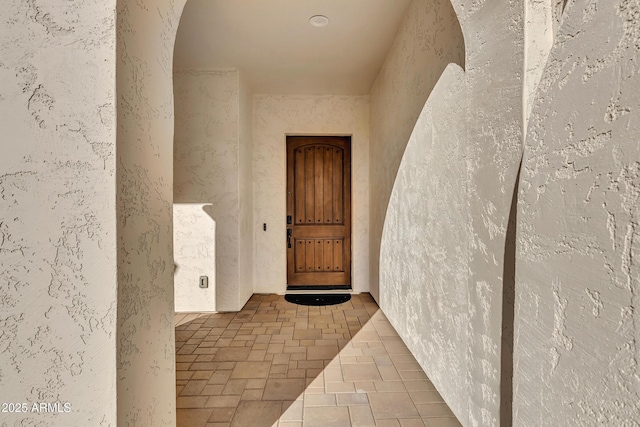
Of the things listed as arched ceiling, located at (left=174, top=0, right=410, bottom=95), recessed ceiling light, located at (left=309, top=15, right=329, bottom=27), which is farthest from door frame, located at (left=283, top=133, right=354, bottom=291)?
recessed ceiling light, located at (left=309, top=15, right=329, bottom=27)

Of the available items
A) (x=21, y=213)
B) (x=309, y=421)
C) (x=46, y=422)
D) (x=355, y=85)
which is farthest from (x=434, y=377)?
(x=355, y=85)

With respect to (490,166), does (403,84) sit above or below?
Result: above

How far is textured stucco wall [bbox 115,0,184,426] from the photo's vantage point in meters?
1.08

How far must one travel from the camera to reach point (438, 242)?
2227 millimetres

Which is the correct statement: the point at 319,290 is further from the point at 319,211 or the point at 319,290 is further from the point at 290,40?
the point at 290,40

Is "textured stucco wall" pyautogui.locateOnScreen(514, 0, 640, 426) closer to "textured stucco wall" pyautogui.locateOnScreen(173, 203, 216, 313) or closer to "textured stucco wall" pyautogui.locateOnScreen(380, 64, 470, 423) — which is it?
"textured stucco wall" pyautogui.locateOnScreen(380, 64, 470, 423)

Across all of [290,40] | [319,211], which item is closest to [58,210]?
[290,40]

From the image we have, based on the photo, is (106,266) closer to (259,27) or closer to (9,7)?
(9,7)

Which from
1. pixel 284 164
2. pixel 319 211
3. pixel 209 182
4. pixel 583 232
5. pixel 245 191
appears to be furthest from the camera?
pixel 319 211

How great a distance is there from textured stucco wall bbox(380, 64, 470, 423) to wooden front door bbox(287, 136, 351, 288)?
81.9 inches

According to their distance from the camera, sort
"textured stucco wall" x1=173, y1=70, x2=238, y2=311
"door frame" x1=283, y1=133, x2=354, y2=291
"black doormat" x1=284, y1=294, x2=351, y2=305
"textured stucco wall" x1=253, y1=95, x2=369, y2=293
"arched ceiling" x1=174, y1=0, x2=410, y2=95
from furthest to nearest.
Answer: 1. "door frame" x1=283, y1=133, x2=354, y2=291
2. "textured stucco wall" x1=253, y1=95, x2=369, y2=293
3. "black doormat" x1=284, y1=294, x2=351, y2=305
4. "textured stucco wall" x1=173, y1=70, x2=238, y2=311
5. "arched ceiling" x1=174, y1=0, x2=410, y2=95

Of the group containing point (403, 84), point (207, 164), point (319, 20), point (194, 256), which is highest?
point (319, 20)

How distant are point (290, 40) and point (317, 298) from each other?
3.30 m

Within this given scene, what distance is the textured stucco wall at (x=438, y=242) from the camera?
1.91 m
